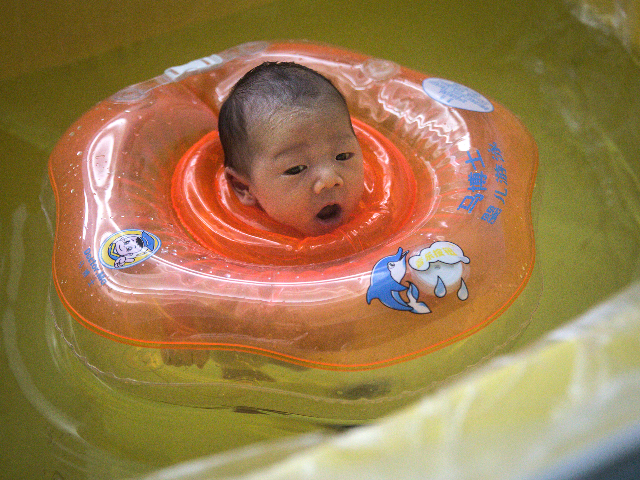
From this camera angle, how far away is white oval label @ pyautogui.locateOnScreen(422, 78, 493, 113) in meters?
1.38

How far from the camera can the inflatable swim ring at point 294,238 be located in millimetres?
1027

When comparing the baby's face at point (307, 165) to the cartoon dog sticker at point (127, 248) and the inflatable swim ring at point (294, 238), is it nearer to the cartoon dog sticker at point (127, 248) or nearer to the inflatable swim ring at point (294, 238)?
the inflatable swim ring at point (294, 238)

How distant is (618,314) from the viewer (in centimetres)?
62

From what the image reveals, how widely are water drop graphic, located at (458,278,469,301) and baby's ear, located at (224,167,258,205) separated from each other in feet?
1.75

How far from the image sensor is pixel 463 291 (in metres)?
1.04

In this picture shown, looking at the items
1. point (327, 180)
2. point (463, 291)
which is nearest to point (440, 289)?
point (463, 291)

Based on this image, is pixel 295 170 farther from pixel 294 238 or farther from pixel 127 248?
pixel 127 248

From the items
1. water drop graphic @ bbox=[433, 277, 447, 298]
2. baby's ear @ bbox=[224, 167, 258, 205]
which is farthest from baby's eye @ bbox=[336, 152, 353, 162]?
water drop graphic @ bbox=[433, 277, 447, 298]

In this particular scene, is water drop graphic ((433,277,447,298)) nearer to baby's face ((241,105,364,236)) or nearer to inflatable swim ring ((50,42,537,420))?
inflatable swim ring ((50,42,537,420))

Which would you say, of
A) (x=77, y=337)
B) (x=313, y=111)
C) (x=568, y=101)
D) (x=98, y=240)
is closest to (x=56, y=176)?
(x=98, y=240)

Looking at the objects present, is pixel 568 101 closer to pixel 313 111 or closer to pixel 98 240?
pixel 313 111

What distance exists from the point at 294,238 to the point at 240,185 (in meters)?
0.21

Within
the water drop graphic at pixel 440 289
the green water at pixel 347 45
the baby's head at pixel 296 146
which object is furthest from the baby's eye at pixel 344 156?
the green water at pixel 347 45

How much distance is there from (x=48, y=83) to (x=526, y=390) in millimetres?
1755
